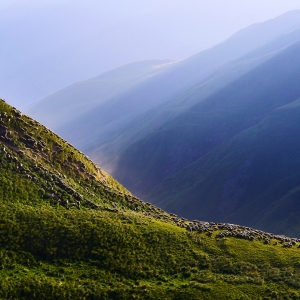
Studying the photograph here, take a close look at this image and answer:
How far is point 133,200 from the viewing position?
59062 millimetres

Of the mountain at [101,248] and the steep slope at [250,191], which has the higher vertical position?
the steep slope at [250,191]

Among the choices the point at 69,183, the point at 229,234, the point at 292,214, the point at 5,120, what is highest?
the point at 292,214

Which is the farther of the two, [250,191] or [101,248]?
[250,191]

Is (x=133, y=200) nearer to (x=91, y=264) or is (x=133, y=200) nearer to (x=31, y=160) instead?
(x=31, y=160)

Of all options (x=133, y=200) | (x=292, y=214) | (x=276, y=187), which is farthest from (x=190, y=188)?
(x=133, y=200)

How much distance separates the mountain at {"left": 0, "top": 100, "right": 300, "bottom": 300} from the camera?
35.9 m

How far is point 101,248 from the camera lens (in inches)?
1604

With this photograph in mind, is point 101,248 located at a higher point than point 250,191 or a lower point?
lower

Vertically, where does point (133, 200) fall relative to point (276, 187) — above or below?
below

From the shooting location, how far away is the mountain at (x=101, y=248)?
1414 inches

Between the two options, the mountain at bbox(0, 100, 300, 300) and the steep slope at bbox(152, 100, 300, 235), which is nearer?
the mountain at bbox(0, 100, 300, 300)

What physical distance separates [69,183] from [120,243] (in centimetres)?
1454

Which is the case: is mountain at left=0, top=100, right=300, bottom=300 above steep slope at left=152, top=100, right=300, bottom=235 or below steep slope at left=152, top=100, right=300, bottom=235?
below

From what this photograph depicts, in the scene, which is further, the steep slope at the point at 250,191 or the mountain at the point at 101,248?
the steep slope at the point at 250,191
